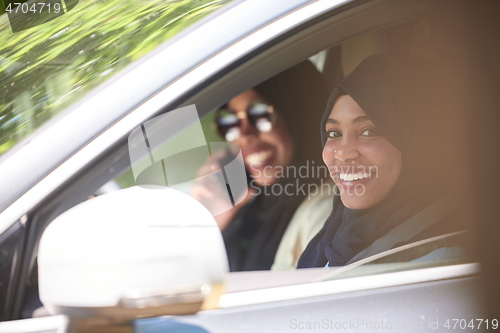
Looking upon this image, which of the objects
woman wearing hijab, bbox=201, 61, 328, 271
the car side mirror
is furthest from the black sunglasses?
the car side mirror

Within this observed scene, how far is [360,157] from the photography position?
1.35m

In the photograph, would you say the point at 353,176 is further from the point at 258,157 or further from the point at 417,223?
the point at 258,157

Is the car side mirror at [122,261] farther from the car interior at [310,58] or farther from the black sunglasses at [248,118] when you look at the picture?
the black sunglasses at [248,118]

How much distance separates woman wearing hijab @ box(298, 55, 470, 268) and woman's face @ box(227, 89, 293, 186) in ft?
0.76

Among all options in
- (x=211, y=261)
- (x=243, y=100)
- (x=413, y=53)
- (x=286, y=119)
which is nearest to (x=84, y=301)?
(x=211, y=261)

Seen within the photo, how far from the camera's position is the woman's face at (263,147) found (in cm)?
155

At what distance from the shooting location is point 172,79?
1.06 meters

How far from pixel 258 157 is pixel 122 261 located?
30.4 inches

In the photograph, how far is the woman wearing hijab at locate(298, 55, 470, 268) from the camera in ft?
4.46

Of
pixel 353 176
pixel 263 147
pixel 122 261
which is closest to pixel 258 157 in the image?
pixel 263 147

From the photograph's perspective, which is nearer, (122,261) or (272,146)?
(122,261)

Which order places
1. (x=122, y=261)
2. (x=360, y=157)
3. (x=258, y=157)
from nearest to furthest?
(x=122, y=261)
(x=360, y=157)
(x=258, y=157)

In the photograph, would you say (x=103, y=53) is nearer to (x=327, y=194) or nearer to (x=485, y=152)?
(x=327, y=194)

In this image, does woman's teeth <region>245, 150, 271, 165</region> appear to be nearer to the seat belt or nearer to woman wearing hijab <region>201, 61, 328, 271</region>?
woman wearing hijab <region>201, 61, 328, 271</region>
